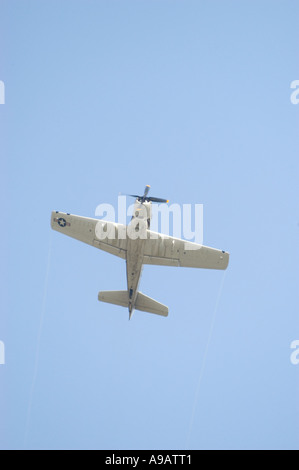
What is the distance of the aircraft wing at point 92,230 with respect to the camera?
3790 centimetres

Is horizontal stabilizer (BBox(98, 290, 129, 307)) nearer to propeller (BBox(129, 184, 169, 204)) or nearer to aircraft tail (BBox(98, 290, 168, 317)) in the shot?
aircraft tail (BBox(98, 290, 168, 317))

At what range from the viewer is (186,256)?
3831 cm

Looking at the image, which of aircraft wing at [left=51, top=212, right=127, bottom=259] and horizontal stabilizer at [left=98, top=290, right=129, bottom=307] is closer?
aircraft wing at [left=51, top=212, right=127, bottom=259]

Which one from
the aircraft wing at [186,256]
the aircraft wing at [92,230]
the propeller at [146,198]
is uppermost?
the propeller at [146,198]

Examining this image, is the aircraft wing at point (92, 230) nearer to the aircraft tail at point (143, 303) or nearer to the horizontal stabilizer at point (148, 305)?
the aircraft tail at point (143, 303)

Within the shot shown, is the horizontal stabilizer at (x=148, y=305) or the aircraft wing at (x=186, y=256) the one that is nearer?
the aircraft wing at (x=186, y=256)

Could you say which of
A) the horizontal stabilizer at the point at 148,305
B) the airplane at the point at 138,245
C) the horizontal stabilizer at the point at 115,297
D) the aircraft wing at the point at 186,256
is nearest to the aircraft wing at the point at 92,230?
the airplane at the point at 138,245

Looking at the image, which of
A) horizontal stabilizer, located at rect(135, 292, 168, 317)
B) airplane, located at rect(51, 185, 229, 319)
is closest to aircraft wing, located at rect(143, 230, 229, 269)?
airplane, located at rect(51, 185, 229, 319)

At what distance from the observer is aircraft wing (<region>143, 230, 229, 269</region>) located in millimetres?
38000

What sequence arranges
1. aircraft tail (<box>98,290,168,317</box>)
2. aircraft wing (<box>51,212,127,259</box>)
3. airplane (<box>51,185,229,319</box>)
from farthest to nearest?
aircraft tail (<box>98,290,168,317</box>)
aircraft wing (<box>51,212,127,259</box>)
airplane (<box>51,185,229,319</box>)

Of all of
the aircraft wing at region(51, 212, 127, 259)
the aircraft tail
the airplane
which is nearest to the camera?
the airplane

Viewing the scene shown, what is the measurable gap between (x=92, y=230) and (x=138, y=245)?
406 centimetres

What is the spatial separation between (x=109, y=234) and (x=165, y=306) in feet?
23.2
